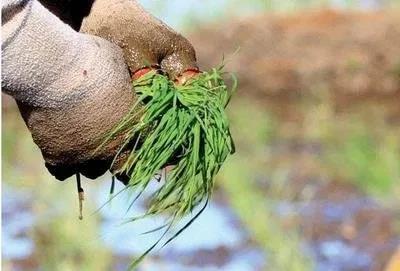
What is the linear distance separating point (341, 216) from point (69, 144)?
190 inches

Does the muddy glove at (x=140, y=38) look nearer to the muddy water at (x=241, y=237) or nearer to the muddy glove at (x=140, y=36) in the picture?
the muddy glove at (x=140, y=36)

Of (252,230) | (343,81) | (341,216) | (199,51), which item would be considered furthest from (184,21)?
(252,230)

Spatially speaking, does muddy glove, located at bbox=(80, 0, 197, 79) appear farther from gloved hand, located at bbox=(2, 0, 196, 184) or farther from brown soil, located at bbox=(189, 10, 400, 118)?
brown soil, located at bbox=(189, 10, 400, 118)

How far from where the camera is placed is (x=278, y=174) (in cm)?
670

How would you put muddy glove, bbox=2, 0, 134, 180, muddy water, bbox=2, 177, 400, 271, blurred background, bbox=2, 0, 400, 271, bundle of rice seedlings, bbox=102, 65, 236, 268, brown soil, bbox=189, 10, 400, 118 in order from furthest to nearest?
brown soil, bbox=189, 10, 400, 118
muddy water, bbox=2, 177, 400, 271
blurred background, bbox=2, 0, 400, 271
bundle of rice seedlings, bbox=102, 65, 236, 268
muddy glove, bbox=2, 0, 134, 180

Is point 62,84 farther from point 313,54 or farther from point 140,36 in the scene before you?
point 313,54

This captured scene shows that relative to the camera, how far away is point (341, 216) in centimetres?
617

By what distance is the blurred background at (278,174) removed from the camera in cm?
510

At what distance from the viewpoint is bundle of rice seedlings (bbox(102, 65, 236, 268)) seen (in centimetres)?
149

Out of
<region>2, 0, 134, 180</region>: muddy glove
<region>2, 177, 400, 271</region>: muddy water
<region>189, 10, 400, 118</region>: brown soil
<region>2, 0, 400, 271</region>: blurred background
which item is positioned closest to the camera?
<region>2, 0, 134, 180</region>: muddy glove

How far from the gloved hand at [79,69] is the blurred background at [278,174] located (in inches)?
87.6

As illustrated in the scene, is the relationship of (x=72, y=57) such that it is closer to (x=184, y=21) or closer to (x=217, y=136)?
(x=217, y=136)

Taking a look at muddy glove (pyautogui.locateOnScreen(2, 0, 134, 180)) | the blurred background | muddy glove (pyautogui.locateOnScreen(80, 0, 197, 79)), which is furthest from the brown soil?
muddy glove (pyautogui.locateOnScreen(2, 0, 134, 180))

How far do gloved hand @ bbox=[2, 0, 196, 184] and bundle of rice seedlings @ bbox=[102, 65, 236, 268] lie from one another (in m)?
0.03
